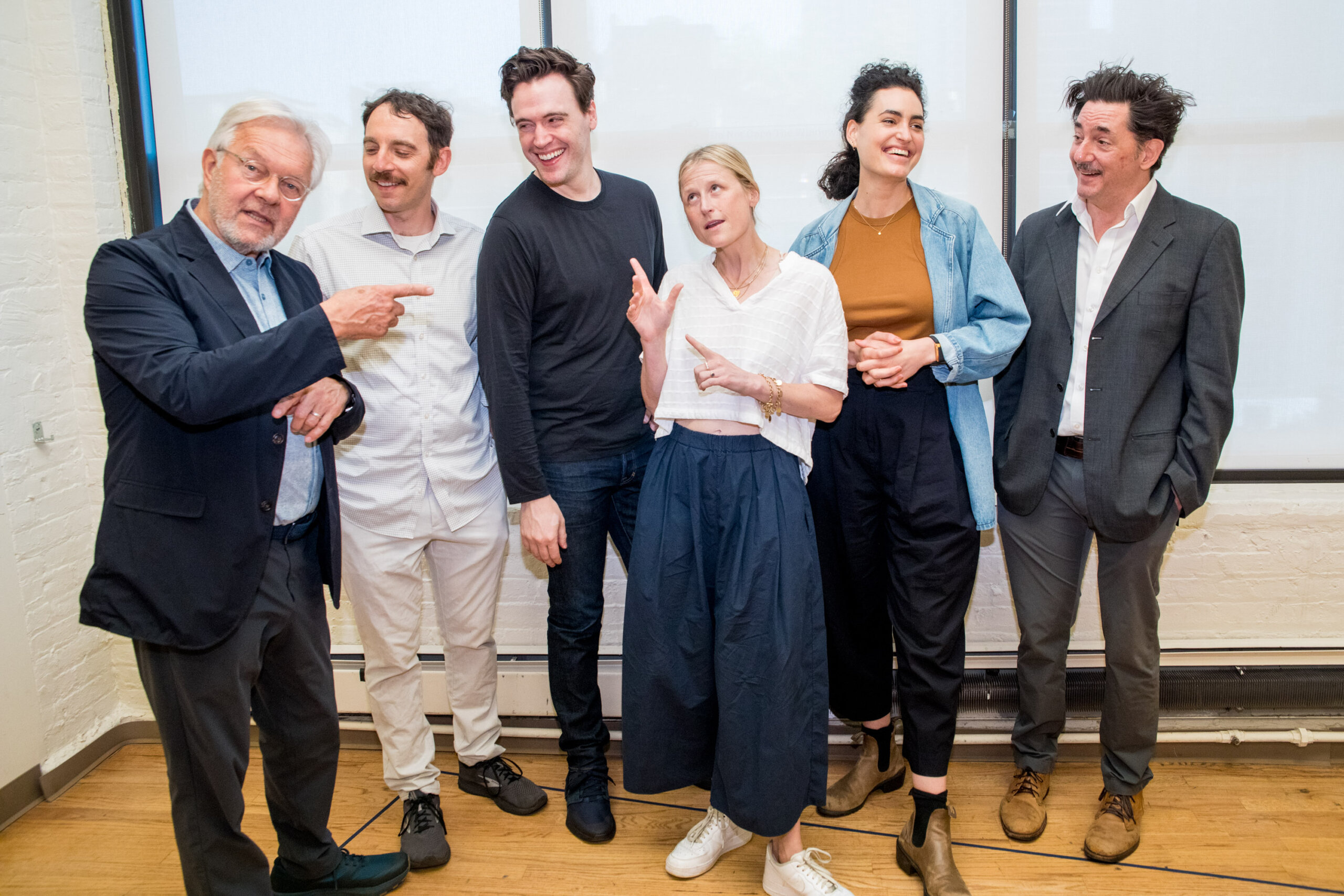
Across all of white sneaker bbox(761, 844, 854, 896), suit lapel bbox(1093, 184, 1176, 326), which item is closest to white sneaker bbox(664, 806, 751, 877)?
white sneaker bbox(761, 844, 854, 896)

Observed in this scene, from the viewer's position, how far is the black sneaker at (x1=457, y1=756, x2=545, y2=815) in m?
2.59

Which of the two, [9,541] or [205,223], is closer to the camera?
[205,223]

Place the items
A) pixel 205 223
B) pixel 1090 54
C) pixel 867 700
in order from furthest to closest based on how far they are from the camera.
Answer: pixel 1090 54 → pixel 867 700 → pixel 205 223

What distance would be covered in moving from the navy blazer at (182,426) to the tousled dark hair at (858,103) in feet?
4.79

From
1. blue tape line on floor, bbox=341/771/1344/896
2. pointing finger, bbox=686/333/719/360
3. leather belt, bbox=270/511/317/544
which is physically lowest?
blue tape line on floor, bbox=341/771/1344/896

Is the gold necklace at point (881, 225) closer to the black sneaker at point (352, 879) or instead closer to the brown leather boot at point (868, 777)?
the brown leather boot at point (868, 777)

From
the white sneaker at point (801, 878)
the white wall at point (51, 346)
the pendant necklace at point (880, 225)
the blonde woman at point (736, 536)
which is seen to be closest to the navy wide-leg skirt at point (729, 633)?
the blonde woman at point (736, 536)

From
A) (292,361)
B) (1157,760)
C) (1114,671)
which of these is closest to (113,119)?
(292,361)

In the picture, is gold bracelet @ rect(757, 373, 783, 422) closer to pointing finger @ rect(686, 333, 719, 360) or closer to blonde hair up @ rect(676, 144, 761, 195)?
pointing finger @ rect(686, 333, 719, 360)

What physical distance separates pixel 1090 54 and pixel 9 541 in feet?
12.7

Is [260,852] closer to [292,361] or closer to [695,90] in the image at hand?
[292,361]

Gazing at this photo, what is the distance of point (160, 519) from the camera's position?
1.66 meters

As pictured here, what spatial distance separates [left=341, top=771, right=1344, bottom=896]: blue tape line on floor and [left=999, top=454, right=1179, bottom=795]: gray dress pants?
8.5 inches

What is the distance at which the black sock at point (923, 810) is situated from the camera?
7.34 feet
